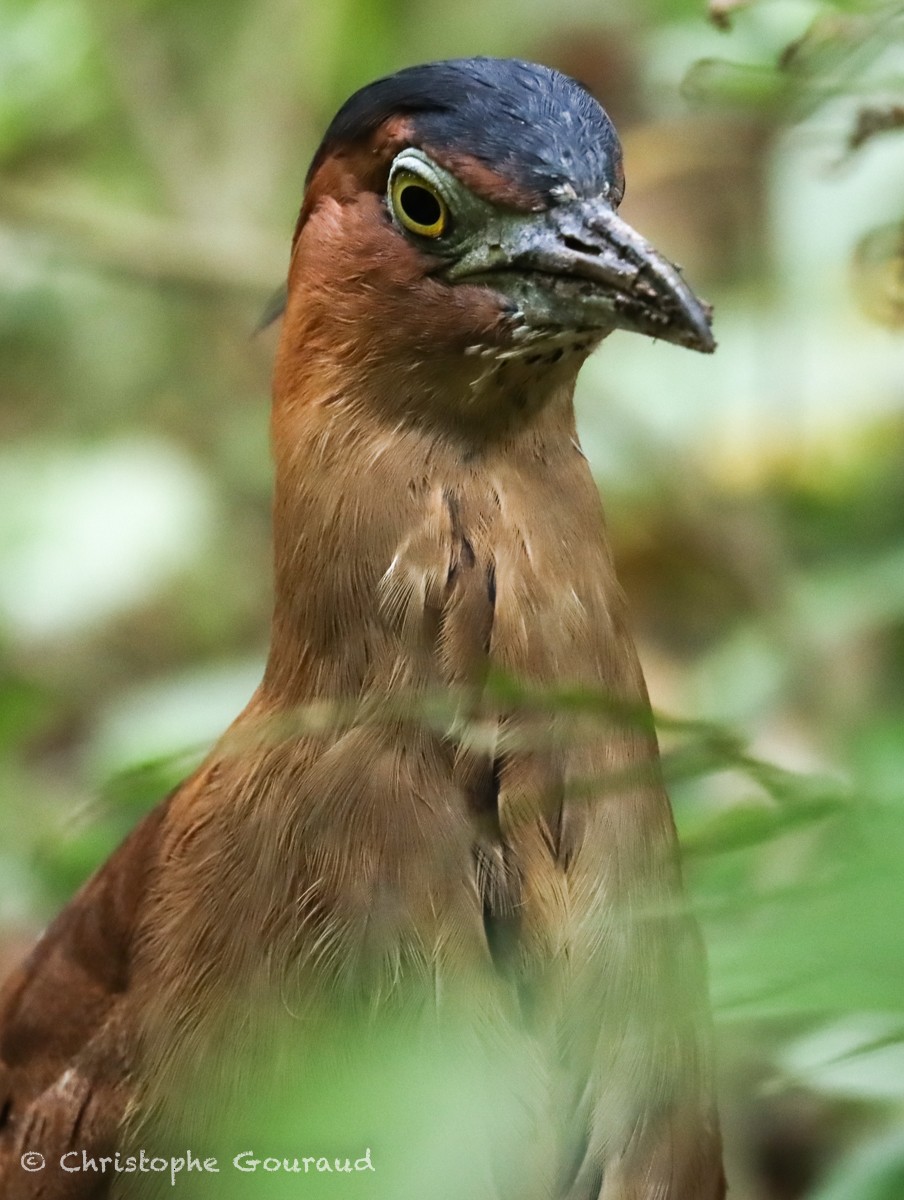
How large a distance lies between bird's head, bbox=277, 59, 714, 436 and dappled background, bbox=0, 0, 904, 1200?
0.81ft

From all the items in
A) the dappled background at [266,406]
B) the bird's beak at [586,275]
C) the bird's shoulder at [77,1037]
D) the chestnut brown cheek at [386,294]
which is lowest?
the bird's shoulder at [77,1037]

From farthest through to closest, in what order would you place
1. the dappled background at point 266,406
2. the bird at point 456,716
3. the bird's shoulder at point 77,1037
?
the dappled background at point 266,406, the bird's shoulder at point 77,1037, the bird at point 456,716

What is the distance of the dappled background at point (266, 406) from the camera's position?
329cm

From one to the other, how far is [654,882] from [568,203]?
0.82 m

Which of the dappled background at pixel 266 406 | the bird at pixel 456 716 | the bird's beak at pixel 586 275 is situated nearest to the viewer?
the bird's beak at pixel 586 275

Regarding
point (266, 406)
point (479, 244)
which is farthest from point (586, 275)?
point (266, 406)

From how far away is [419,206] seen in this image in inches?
78.0

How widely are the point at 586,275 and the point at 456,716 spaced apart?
54cm

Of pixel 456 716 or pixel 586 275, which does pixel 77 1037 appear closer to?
pixel 456 716

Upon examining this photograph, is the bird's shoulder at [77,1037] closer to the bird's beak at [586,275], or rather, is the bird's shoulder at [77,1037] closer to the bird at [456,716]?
the bird at [456,716]

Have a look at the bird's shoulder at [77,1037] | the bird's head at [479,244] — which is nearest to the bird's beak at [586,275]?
the bird's head at [479,244]

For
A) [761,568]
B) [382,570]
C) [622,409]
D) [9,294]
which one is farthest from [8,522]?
[382,570]

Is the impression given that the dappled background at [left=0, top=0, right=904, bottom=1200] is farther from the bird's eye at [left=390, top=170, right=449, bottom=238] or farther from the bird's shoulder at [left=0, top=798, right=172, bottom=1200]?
the bird's eye at [left=390, top=170, right=449, bottom=238]

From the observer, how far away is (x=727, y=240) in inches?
235
